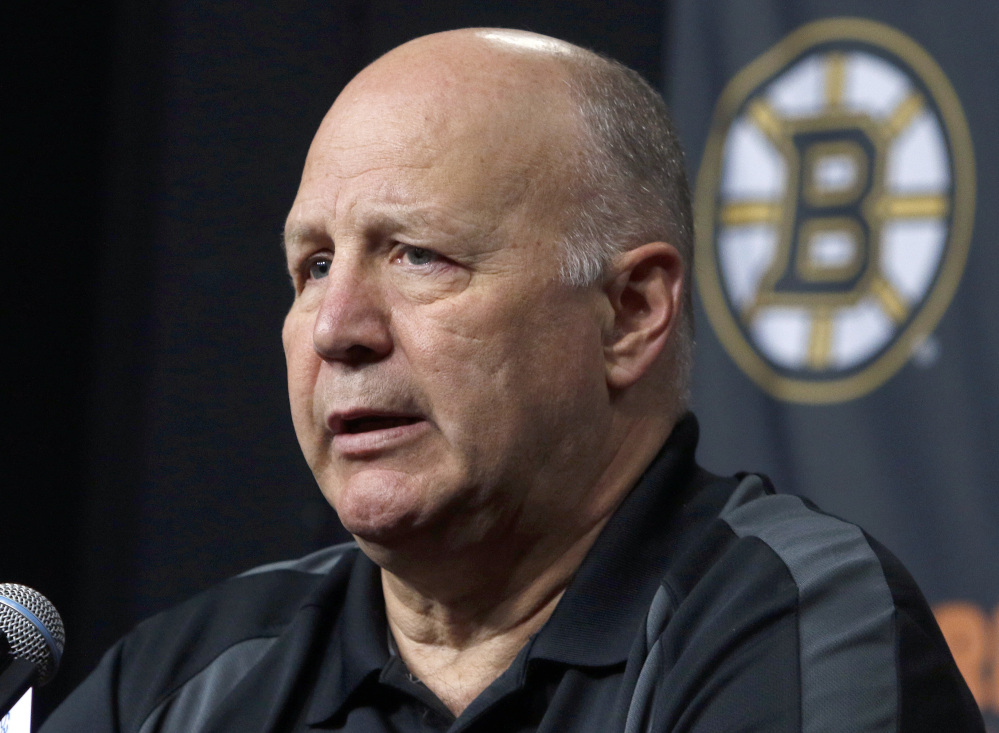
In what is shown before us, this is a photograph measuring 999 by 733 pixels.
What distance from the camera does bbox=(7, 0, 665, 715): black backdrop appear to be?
2.75m

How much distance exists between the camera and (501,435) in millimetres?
1251

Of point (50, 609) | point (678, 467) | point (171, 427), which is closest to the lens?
point (50, 609)

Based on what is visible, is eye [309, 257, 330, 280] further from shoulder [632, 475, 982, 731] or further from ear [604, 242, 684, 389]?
shoulder [632, 475, 982, 731]

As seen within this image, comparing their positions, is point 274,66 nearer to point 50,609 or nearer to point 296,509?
point 296,509

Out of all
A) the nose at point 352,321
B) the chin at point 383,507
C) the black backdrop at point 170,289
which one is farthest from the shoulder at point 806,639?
the black backdrop at point 170,289

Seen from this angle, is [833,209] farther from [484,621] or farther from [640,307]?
[484,621]

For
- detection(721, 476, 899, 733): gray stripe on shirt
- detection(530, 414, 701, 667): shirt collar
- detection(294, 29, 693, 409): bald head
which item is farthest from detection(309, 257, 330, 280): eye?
detection(721, 476, 899, 733): gray stripe on shirt

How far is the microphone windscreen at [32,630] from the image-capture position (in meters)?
0.95

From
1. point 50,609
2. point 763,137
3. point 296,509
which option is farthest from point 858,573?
point 296,509

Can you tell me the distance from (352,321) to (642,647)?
455mm

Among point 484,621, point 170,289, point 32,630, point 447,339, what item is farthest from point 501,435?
point 170,289

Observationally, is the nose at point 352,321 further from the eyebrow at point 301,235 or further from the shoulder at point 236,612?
the shoulder at point 236,612

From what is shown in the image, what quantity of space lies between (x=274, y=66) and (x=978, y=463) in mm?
1863

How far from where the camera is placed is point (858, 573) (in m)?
1.11
